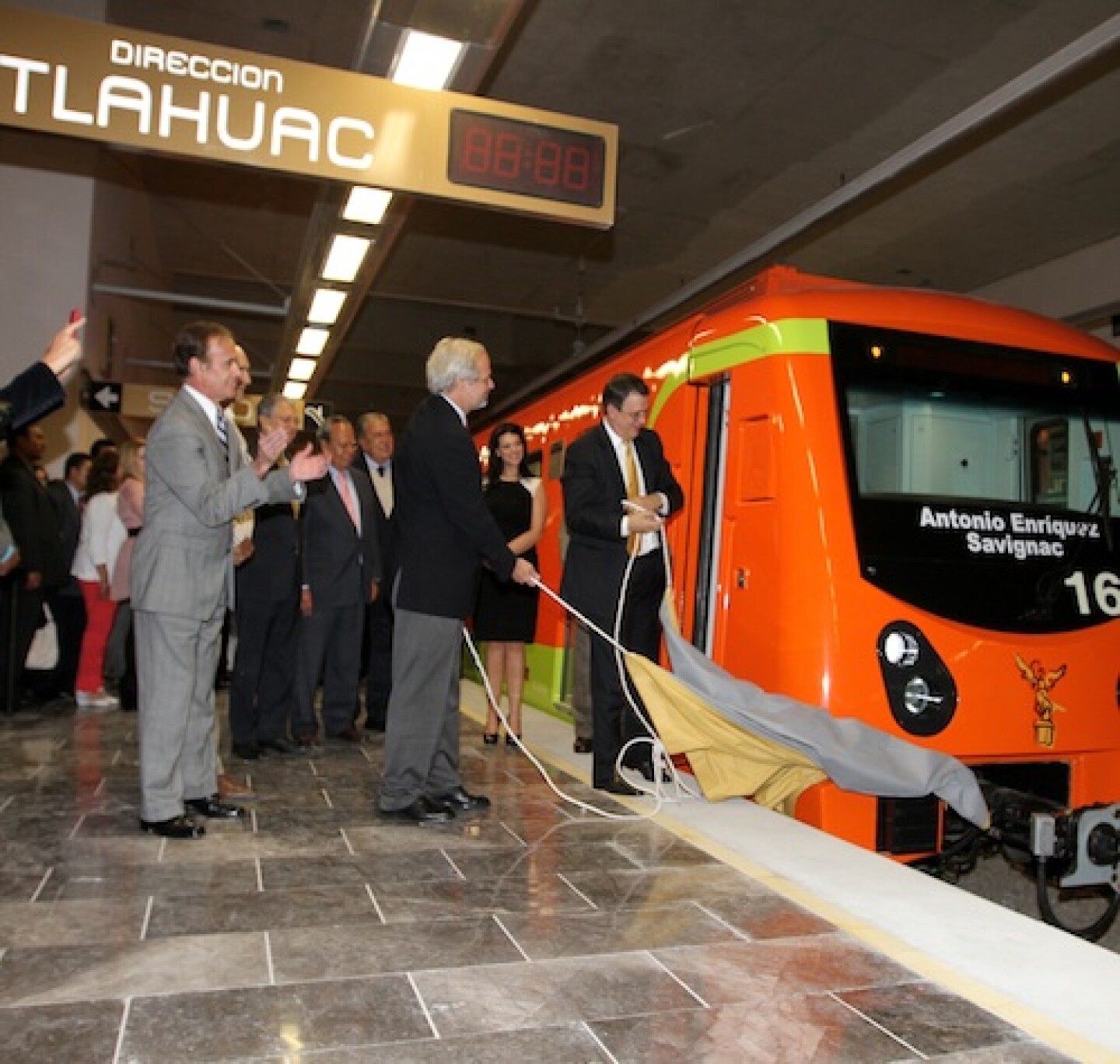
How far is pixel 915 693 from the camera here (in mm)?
4301

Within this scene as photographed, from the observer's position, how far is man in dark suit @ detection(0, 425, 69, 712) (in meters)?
6.78

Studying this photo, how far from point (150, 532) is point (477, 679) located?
604cm

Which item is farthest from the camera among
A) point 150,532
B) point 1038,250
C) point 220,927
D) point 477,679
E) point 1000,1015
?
point 1038,250

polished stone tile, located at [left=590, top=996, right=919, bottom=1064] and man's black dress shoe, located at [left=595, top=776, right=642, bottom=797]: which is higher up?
man's black dress shoe, located at [left=595, top=776, right=642, bottom=797]

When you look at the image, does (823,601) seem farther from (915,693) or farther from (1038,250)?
(1038,250)

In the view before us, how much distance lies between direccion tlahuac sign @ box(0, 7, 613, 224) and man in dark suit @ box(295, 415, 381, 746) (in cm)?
154

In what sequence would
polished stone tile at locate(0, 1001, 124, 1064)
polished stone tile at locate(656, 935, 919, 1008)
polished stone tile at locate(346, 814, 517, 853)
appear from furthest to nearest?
polished stone tile at locate(346, 814, 517, 853), polished stone tile at locate(656, 935, 919, 1008), polished stone tile at locate(0, 1001, 124, 1064)

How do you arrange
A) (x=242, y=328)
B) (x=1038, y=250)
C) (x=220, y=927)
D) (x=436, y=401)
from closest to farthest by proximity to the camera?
(x=220, y=927) < (x=436, y=401) < (x=1038, y=250) < (x=242, y=328)

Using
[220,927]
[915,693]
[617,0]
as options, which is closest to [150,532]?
[220,927]

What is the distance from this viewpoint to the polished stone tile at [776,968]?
2.67m

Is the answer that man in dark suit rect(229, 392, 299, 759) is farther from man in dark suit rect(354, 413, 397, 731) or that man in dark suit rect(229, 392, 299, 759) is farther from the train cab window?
the train cab window

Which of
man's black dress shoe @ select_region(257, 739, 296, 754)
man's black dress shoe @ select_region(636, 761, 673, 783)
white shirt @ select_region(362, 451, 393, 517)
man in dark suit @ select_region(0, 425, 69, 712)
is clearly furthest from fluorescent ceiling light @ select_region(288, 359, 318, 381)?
man's black dress shoe @ select_region(636, 761, 673, 783)

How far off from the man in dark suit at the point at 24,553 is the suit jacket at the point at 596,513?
3.76 m

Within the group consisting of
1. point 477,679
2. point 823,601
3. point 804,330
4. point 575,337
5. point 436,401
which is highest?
point 575,337
